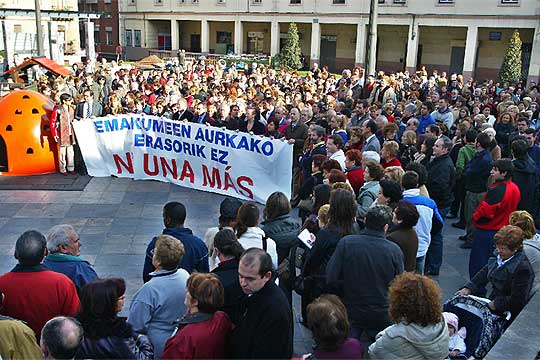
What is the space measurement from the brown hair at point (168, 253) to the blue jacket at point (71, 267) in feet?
2.44

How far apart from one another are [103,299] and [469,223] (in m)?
7.15

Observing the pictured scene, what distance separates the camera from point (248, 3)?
4712 cm

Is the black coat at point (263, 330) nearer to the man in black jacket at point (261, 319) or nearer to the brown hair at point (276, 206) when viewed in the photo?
the man in black jacket at point (261, 319)

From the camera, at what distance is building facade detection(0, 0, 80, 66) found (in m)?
33.8

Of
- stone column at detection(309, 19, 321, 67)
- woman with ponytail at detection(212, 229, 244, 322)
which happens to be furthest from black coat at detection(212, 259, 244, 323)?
stone column at detection(309, 19, 321, 67)

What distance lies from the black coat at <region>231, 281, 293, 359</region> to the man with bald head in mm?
986

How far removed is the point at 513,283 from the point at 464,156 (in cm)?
448

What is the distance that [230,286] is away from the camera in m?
4.32

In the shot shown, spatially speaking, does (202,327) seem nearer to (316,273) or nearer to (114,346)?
(114,346)

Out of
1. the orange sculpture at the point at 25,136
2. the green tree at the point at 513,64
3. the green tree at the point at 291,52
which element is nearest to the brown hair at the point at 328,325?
the orange sculpture at the point at 25,136

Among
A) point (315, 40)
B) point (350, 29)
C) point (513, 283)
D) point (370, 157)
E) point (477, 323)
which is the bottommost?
point (477, 323)

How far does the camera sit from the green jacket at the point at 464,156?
9.38m

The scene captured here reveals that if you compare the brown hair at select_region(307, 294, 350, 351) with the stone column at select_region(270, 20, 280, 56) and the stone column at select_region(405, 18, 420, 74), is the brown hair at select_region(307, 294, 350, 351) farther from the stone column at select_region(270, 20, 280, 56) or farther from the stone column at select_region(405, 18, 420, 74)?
the stone column at select_region(270, 20, 280, 56)

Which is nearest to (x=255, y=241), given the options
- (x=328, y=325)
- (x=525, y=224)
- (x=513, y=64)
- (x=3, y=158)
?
(x=328, y=325)
